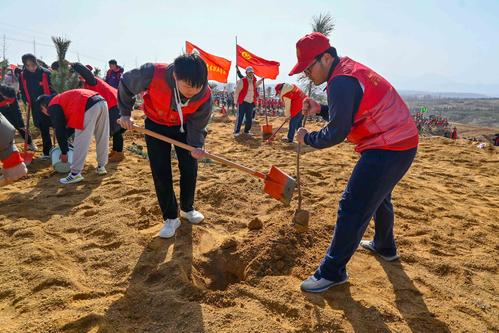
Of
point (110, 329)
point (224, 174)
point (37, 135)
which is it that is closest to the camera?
point (110, 329)

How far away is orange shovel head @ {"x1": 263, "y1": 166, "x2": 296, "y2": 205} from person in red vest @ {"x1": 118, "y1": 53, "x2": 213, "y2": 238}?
645 millimetres

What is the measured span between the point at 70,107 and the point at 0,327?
118 inches

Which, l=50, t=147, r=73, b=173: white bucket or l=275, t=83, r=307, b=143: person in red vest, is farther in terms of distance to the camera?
l=275, t=83, r=307, b=143: person in red vest

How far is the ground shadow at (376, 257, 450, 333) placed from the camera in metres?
2.15

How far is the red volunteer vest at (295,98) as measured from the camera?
757cm

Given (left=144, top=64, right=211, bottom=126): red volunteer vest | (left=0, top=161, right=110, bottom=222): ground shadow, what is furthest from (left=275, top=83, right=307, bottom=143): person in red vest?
(left=144, top=64, right=211, bottom=126): red volunteer vest

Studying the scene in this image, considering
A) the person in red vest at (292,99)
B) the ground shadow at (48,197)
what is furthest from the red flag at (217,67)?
the ground shadow at (48,197)

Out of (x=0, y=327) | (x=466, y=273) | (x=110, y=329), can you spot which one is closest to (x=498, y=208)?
(x=466, y=273)

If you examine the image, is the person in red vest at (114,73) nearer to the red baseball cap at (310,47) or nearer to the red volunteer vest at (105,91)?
the red volunteer vest at (105,91)

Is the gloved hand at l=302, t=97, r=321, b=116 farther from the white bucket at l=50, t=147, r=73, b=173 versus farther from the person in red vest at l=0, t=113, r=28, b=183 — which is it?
the white bucket at l=50, t=147, r=73, b=173

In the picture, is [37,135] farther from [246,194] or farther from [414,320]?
[414,320]

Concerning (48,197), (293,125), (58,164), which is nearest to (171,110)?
(48,197)

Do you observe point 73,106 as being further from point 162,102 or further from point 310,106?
point 310,106

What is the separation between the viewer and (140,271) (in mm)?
2678
